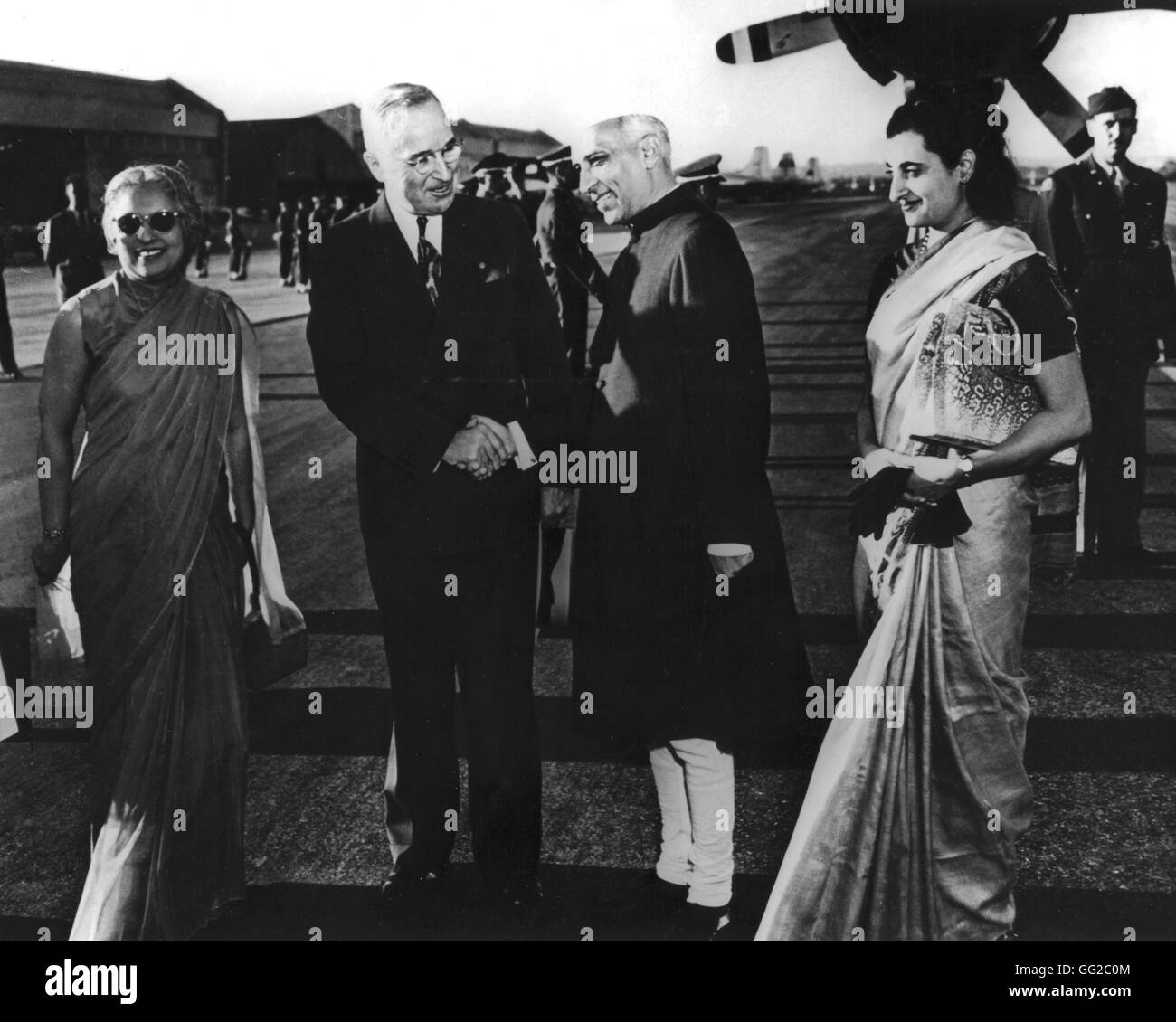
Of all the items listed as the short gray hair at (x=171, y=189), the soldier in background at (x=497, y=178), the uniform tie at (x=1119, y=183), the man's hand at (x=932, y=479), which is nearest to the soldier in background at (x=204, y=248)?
the short gray hair at (x=171, y=189)

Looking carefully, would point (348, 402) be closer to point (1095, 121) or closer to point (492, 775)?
point (492, 775)

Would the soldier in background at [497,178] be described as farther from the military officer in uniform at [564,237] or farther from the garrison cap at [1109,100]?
the garrison cap at [1109,100]

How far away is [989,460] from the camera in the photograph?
9.92ft

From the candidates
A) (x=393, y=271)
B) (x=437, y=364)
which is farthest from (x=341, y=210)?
(x=437, y=364)

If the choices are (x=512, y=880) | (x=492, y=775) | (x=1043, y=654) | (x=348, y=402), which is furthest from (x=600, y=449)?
(x=1043, y=654)

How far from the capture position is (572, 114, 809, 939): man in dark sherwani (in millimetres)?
3090

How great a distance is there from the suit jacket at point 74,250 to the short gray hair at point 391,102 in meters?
0.78

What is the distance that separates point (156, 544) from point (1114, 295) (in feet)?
9.01

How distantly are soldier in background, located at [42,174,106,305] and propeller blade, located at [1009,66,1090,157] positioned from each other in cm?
249

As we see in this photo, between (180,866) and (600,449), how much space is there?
5.32 feet

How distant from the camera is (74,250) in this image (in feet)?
11.0

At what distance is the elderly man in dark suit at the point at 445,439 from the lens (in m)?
3.17

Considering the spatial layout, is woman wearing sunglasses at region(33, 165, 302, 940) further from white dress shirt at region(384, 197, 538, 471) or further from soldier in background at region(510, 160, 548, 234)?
soldier in background at region(510, 160, 548, 234)

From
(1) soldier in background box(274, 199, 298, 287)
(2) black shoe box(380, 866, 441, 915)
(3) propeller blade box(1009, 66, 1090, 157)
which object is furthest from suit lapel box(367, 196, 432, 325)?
(3) propeller blade box(1009, 66, 1090, 157)
